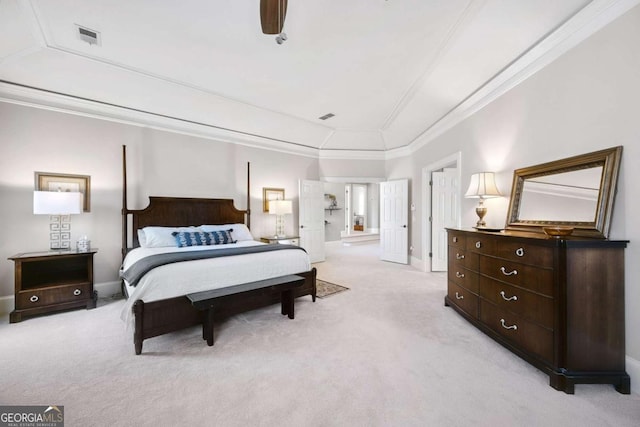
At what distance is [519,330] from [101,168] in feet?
18.4

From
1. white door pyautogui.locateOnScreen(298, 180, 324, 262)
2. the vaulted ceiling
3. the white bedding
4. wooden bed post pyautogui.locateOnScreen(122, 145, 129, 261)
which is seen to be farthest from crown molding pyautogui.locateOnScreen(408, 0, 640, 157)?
wooden bed post pyautogui.locateOnScreen(122, 145, 129, 261)

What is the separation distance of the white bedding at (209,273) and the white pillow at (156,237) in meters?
0.46

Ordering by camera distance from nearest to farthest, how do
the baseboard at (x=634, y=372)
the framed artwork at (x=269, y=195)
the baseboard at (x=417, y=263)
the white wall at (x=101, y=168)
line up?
the baseboard at (x=634, y=372)
the white wall at (x=101, y=168)
the baseboard at (x=417, y=263)
the framed artwork at (x=269, y=195)

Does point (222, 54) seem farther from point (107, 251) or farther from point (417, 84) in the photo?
point (107, 251)

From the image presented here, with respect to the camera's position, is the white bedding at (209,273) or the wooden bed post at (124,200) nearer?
the white bedding at (209,273)

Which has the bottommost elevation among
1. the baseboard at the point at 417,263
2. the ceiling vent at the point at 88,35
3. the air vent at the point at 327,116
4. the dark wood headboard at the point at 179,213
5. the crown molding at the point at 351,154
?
the baseboard at the point at 417,263

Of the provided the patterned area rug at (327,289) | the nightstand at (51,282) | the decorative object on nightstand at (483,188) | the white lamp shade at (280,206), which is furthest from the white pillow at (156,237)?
the decorative object on nightstand at (483,188)

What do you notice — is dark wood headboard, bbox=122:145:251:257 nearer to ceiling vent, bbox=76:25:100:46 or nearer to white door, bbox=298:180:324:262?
white door, bbox=298:180:324:262

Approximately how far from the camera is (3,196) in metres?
3.39

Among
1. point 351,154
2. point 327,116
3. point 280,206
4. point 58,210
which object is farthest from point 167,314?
point 351,154

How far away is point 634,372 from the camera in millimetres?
1832

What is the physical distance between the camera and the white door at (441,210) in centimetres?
540

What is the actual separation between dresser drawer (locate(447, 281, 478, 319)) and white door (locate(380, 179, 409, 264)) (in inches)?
111

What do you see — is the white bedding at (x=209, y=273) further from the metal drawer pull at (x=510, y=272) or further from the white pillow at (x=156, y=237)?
the metal drawer pull at (x=510, y=272)
